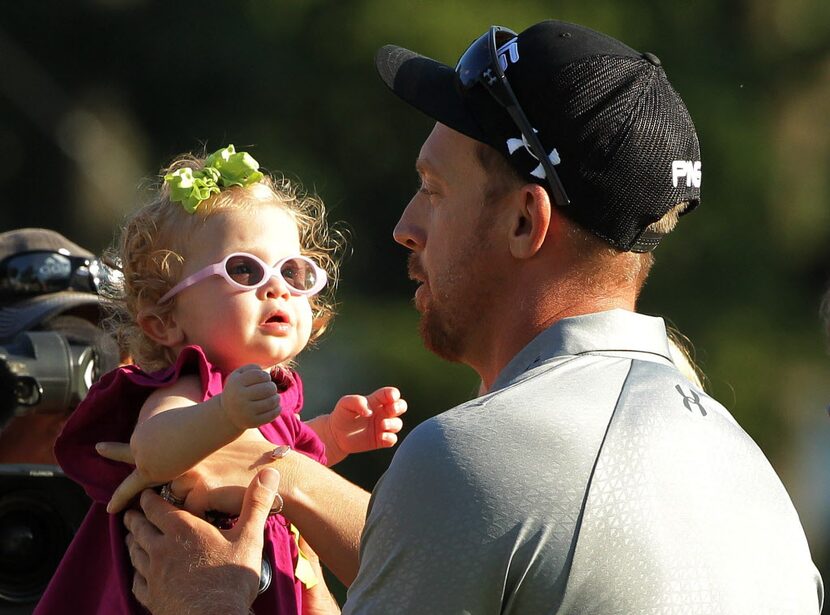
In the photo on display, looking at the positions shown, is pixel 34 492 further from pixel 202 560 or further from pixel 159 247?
pixel 202 560

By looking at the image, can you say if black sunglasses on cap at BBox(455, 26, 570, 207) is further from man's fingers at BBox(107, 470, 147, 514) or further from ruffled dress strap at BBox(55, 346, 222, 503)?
man's fingers at BBox(107, 470, 147, 514)

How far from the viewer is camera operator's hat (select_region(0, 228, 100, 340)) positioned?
3721 mm

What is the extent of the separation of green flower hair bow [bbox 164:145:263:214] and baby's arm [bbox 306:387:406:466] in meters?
0.53

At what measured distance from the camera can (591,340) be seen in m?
2.15

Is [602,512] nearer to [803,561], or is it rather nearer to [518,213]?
[803,561]

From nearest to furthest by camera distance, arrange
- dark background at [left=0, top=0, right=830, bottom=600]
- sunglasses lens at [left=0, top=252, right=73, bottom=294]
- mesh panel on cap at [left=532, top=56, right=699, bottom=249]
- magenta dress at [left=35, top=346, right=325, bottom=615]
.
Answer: mesh panel on cap at [left=532, top=56, right=699, bottom=249]
magenta dress at [left=35, top=346, right=325, bottom=615]
sunglasses lens at [left=0, top=252, right=73, bottom=294]
dark background at [left=0, top=0, right=830, bottom=600]

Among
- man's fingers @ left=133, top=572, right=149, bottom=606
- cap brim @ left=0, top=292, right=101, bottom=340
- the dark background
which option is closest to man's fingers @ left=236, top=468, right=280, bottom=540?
man's fingers @ left=133, top=572, right=149, bottom=606

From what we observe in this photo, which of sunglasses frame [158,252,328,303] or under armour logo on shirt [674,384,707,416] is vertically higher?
under armour logo on shirt [674,384,707,416]

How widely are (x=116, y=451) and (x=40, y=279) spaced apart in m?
1.29

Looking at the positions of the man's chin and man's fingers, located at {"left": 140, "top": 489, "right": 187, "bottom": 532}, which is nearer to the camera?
the man's chin

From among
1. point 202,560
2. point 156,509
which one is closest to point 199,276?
point 156,509

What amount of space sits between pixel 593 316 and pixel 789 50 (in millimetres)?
8578

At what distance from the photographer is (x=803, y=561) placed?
2.06m

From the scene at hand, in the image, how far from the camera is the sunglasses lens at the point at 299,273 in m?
2.76
